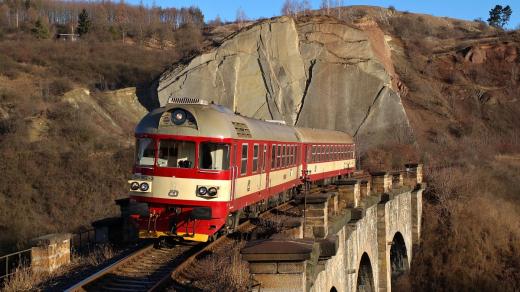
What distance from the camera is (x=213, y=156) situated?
11664 millimetres

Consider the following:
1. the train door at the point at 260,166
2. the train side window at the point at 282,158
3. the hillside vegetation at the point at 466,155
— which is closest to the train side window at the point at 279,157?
the train side window at the point at 282,158

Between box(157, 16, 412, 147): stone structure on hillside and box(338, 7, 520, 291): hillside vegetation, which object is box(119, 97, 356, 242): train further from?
box(157, 16, 412, 147): stone structure on hillside

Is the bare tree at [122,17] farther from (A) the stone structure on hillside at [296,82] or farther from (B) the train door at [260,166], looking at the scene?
(B) the train door at [260,166]

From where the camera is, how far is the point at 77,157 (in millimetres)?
38188

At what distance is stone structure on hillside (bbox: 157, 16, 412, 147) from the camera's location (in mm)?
47000

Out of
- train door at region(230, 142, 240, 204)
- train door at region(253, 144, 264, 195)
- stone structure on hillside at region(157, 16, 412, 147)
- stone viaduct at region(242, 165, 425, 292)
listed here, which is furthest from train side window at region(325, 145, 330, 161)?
stone structure on hillside at region(157, 16, 412, 147)

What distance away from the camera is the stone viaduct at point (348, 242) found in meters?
6.94

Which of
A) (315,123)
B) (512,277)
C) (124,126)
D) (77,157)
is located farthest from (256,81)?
(512,277)

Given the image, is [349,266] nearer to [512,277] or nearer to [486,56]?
[512,277]

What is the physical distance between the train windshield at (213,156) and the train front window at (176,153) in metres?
0.20

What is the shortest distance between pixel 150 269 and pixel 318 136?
14.7 m

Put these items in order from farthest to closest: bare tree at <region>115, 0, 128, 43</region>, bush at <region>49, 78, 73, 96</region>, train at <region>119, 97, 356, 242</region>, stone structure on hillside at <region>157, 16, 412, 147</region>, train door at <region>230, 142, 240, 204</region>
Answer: bare tree at <region>115, 0, 128, 43</region> < bush at <region>49, 78, 73, 96</region> < stone structure on hillside at <region>157, 16, 412, 147</region> < train door at <region>230, 142, 240, 204</region> < train at <region>119, 97, 356, 242</region>

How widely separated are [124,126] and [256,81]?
37.6ft

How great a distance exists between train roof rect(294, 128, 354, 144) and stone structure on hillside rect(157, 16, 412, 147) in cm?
1700
